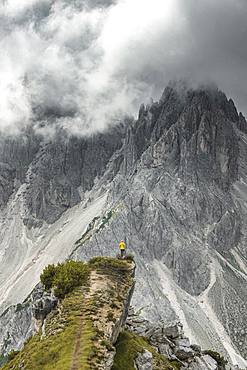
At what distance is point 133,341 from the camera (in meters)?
34.8

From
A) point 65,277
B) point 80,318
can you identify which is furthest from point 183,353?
point 80,318

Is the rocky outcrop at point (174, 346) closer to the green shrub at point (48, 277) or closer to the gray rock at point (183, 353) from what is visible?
the gray rock at point (183, 353)

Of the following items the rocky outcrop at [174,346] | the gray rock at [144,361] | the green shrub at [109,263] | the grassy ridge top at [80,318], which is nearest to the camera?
the grassy ridge top at [80,318]

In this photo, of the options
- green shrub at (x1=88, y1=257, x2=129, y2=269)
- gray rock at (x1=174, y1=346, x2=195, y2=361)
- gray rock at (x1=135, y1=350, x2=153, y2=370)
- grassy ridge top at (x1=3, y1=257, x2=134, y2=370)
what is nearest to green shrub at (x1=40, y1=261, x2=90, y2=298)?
grassy ridge top at (x1=3, y1=257, x2=134, y2=370)

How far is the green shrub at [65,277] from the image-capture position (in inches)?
1473

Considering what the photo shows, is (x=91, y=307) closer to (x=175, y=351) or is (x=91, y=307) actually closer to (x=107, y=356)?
Answer: (x=107, y=356)

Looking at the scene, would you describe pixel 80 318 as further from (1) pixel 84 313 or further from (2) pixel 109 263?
(2) pixel 109 263

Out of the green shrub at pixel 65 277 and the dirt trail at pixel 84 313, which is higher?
the green shrub at pixel 65 277

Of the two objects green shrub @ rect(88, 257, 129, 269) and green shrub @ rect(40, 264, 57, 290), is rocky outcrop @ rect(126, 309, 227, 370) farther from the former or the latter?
green shrub @ rect(40, 264, 57, 290)

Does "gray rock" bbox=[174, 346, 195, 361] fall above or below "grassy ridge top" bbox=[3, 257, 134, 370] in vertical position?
below

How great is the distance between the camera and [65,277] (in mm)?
38656

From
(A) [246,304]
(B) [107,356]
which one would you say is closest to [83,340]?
(B) [107,356]

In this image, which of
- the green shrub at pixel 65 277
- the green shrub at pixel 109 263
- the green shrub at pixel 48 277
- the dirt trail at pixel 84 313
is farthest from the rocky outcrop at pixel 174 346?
the green shrub at pixel 48 277

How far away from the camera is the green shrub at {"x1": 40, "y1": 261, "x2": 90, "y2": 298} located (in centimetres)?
3742
